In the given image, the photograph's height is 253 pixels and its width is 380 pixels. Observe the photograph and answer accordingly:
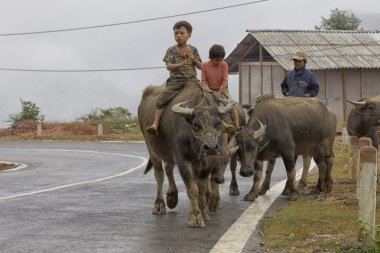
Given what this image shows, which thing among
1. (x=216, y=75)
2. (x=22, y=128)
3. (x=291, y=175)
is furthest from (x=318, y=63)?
(x=216, y=75)

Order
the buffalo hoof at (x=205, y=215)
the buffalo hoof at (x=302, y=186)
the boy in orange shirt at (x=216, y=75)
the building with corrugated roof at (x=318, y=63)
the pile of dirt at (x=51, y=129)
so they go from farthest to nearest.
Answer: the pile of dirt at (x=51, y=129)
the building with corrugated roof at (x=318, y=63)
the buffalo hoof at (x=302, y=186)
the boy in orange shirt at (x=216, y=75)
the buffalo hoof at (x=205, y=215)

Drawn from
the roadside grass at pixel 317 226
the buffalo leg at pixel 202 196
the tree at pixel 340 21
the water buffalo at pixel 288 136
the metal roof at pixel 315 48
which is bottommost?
the roadside grass at pixel 317 226

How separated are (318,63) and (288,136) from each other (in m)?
22.3

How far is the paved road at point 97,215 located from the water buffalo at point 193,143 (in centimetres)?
32

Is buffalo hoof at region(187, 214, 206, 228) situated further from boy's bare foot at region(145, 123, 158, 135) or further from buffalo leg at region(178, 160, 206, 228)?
boy's bare foot at region(145, 123, 158, 135)

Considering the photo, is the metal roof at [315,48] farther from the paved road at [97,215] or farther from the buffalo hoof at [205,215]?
the buffalo hoof at [205,215]

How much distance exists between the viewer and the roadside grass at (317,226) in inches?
288

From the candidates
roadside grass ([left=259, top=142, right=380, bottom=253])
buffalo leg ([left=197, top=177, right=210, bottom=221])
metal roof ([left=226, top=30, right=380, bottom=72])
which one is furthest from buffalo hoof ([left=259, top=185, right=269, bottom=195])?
metal roof ([left=226, top=30, right=380, bottom=72])

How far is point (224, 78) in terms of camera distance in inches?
440

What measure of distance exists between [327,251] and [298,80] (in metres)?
6.46

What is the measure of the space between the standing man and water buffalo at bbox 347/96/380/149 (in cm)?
80

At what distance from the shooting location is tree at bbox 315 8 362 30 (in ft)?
190

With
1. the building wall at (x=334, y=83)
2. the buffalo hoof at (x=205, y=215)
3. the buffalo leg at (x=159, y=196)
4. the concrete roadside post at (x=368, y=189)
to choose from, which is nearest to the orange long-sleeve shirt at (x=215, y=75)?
the buffalo leg at (x=159, y=196)

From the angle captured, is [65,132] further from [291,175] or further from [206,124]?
[206,124]
